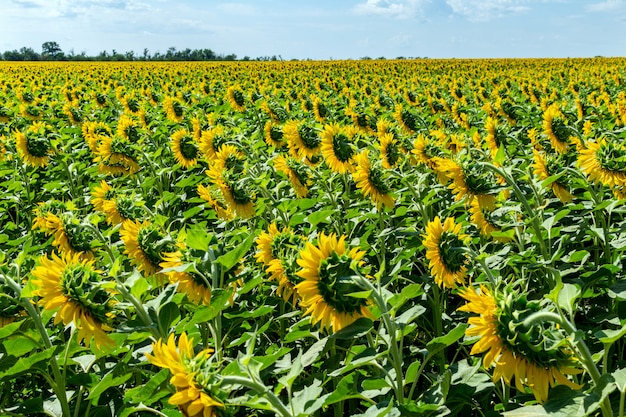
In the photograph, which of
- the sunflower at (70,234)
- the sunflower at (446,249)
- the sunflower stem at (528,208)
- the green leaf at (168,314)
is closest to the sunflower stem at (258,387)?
the green leaf at (168,314)

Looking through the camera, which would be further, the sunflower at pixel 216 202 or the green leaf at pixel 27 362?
the sunflower at pixel 216 202

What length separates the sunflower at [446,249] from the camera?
2402 mm

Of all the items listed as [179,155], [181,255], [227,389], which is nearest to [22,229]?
[179,155]

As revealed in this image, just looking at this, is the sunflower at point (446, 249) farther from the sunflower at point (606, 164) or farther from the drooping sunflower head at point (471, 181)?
the sunflower at point (606, 164)

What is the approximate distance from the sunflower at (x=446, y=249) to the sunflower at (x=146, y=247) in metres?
1.07

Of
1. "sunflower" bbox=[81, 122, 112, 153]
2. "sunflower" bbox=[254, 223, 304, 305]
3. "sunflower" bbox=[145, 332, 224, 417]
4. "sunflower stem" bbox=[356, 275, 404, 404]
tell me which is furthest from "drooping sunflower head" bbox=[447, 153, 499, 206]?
"sunflower" bbox=[81, 122, 112, 153]

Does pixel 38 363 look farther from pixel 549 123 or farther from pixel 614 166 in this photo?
pixel 549 123

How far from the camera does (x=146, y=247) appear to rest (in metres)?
2.54

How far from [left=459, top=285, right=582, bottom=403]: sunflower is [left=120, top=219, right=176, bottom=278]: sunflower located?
1.41 meters

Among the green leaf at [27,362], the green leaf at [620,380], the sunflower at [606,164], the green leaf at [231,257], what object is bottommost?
the green leaf at [27,362]

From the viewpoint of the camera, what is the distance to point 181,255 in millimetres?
2301

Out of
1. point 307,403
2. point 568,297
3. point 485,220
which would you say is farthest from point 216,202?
point 568,297

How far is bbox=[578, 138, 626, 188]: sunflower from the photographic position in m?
3.21

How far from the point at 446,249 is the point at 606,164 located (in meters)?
1.39
